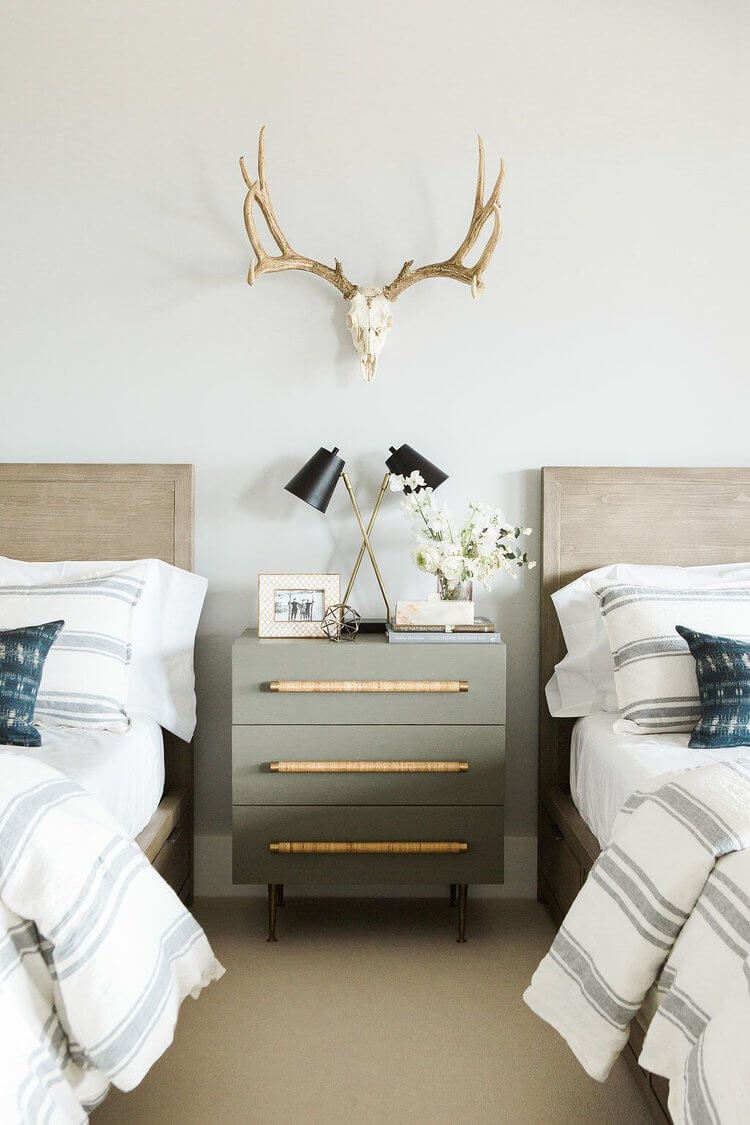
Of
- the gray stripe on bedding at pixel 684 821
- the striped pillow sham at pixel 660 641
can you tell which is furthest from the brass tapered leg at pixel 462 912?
the gray stripe on bedding at pixel 684 821

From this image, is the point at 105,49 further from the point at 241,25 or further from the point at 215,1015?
the point at 215,1015

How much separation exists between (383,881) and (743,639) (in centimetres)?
111

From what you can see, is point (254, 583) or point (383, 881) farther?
point (254, 583)

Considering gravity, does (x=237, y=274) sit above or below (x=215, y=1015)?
above

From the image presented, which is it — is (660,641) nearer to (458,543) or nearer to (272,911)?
(458,543)

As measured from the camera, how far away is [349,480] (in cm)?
270

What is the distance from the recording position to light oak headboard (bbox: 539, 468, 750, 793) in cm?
266

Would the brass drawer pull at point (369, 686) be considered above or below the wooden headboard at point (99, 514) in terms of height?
below

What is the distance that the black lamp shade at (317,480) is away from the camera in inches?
98.3

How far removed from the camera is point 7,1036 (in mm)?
1143

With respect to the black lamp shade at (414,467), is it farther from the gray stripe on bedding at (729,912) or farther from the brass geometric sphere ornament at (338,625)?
the gray stripe on bedding at (729,912)

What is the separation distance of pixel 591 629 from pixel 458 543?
46 centimetres

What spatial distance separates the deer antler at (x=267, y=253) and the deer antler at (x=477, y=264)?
145 millimetres

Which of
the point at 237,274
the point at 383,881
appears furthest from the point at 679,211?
the point at 383,881
